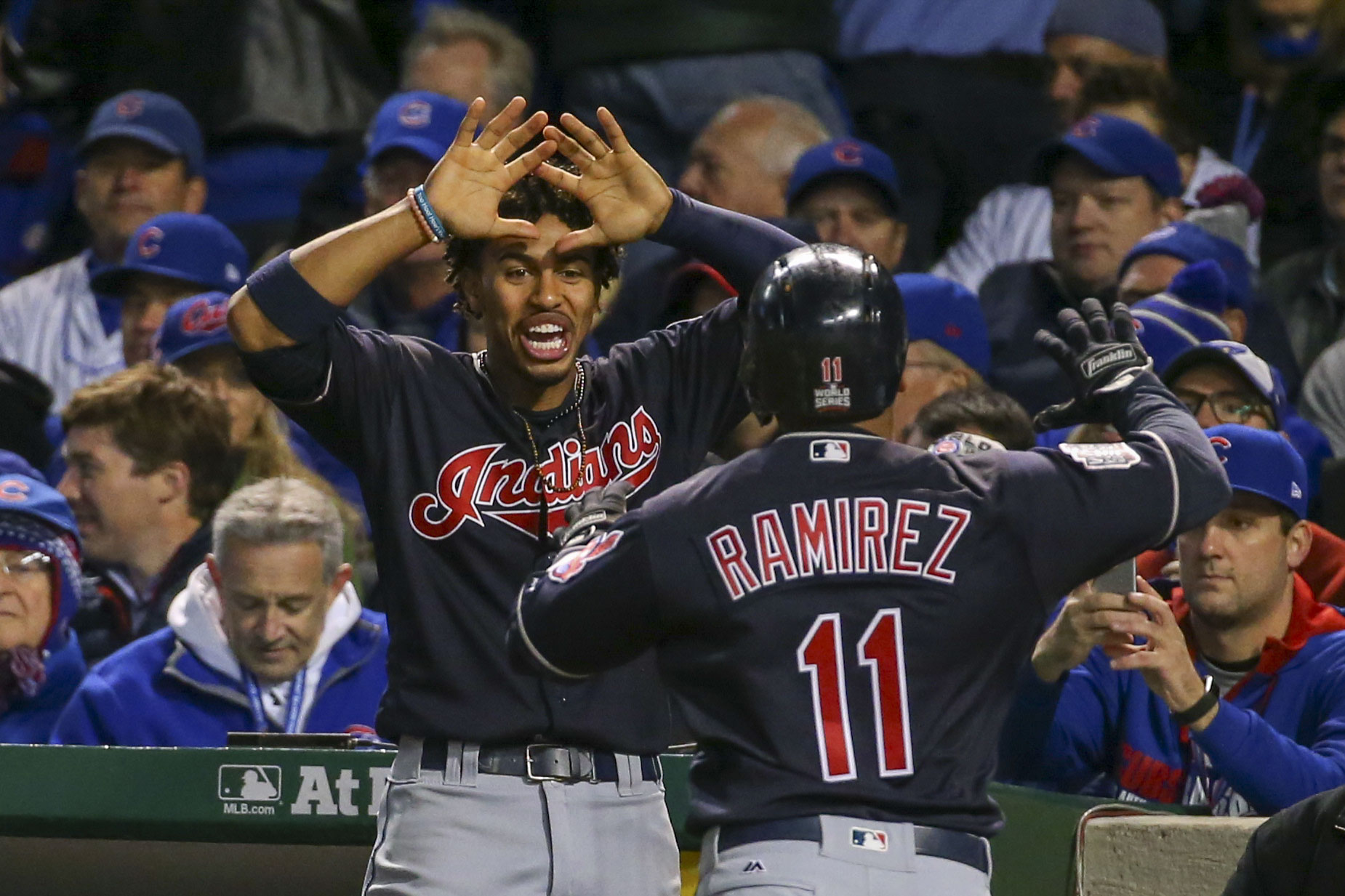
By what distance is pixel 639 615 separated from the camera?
2.68m

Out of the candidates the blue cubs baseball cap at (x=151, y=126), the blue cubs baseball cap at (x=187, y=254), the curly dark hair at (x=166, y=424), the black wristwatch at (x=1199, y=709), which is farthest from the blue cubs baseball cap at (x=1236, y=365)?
the blue cubs baseball cap at (x=151, y=126)

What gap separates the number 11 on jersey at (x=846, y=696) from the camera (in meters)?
2.60

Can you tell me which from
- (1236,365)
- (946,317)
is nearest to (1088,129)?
(946,317)

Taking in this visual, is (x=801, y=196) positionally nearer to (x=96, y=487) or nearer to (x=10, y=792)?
(x=96, y=487)

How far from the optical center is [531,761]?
3.06 meters

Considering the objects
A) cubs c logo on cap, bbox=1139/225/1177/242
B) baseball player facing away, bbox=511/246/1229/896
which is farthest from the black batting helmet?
cubs c logo on cap, bbox=1139/225/1177/242

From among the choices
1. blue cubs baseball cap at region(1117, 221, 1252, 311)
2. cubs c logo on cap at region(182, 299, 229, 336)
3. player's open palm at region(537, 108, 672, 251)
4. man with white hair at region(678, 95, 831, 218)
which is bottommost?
player's open palm at region(537, 108, 672, 251)

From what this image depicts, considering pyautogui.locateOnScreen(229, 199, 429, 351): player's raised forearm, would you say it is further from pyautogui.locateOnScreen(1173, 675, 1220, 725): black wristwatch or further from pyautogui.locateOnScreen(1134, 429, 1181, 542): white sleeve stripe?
pyautogui.locateOnScreen(1173, 675, 1220, 725): black wristwatch

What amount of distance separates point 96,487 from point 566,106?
2.47 meters

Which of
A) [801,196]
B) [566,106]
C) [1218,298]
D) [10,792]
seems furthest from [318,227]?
[10,792]

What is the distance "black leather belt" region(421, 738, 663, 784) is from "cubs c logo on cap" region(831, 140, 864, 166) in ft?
12.1

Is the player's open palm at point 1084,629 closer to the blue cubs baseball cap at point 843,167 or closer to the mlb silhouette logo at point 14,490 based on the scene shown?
the mlb silhouette logo at point 14,490

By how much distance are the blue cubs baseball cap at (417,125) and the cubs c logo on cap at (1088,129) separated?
75.7 inches

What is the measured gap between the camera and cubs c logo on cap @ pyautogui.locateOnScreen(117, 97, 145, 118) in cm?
717
